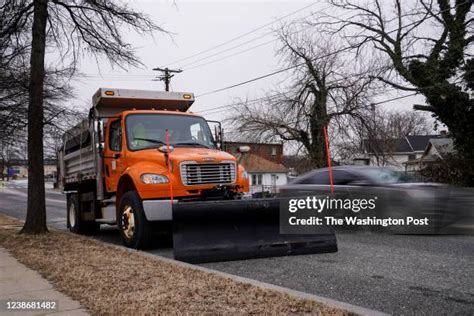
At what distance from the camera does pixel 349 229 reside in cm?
1110

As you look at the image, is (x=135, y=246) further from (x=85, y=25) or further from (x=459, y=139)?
(x=459, y=139)

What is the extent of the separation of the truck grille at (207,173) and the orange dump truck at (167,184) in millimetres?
19

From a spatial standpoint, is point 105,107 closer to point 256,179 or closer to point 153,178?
point 153,178

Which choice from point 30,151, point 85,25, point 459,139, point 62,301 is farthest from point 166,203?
point 459,139

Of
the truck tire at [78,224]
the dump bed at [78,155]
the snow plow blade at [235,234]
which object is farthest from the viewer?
the truck tire at [78,224]

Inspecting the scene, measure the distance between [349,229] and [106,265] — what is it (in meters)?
6.05

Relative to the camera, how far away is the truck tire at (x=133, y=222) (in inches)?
349

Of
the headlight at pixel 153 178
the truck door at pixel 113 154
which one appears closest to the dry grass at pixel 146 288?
the headlight at pixel 153 178

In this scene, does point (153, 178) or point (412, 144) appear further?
point (412, 144)

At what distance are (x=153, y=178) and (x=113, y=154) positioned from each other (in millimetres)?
1762

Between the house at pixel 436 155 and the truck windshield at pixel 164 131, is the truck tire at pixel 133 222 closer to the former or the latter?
the truck windshield at pixel 164 131

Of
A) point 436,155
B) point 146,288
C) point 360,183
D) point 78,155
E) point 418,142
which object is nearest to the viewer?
point 146,288

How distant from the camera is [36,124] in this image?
1131cm

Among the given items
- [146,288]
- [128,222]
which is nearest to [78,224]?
[128,222]
